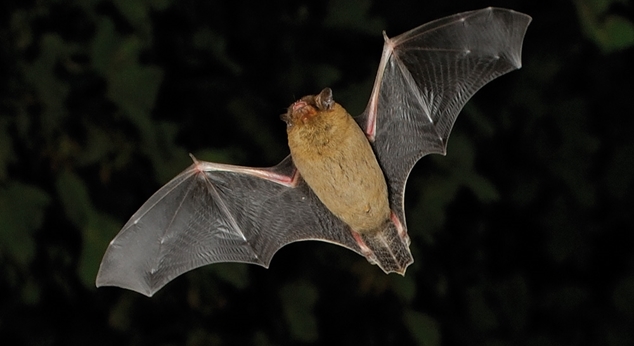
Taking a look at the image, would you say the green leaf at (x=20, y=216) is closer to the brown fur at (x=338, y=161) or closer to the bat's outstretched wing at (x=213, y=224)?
the bat's outstretched wing at (x=213, y=224)

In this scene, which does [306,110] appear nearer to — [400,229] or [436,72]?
[400,229]

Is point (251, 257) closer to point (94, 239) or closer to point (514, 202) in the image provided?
point (94, 239)

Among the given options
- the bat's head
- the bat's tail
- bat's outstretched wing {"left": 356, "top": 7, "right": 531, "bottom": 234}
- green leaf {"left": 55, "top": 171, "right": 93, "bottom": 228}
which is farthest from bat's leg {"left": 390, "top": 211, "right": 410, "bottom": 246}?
green leaf {"left": 55, "top": 171, "right": 93, "bottom": 228}

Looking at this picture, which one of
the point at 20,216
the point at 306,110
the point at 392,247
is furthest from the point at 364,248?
the point at 20,216

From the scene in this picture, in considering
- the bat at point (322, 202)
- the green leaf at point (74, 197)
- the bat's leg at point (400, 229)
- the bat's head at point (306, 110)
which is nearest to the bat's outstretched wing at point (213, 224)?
the bat at point (322, 202)

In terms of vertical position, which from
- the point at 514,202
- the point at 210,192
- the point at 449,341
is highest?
the point at 210,192

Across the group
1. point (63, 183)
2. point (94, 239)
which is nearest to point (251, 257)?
point (94, 239)
